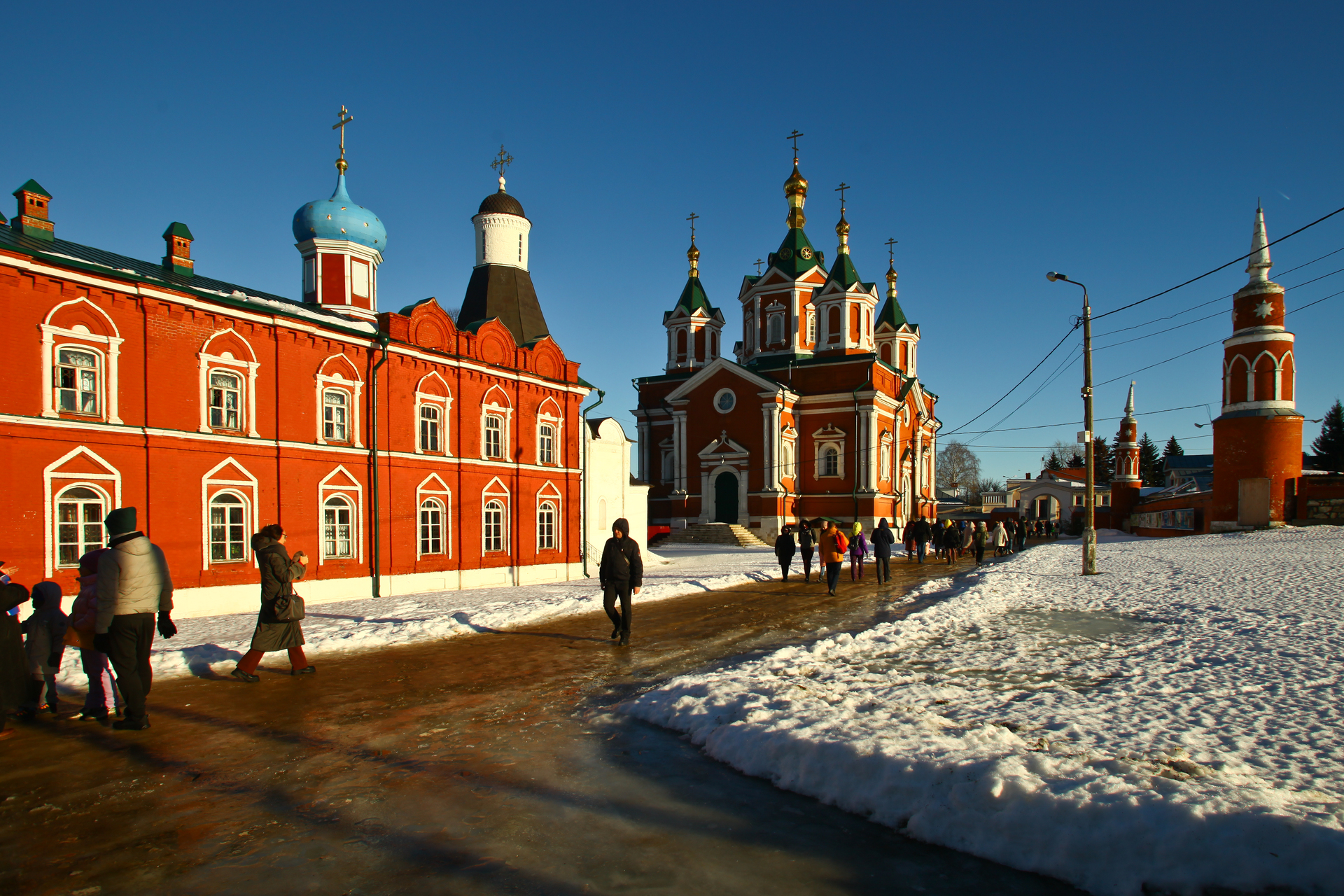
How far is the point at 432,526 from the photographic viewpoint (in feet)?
62.7

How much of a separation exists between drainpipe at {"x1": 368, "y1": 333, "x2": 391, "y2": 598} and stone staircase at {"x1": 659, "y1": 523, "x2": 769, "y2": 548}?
68.6 ft

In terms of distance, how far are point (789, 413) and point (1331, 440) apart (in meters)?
42.1

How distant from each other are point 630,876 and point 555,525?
63.9 feet

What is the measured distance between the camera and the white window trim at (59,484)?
1249 centimetres

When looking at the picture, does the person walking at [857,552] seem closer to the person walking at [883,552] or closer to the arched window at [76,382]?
the person walking at [883,552]

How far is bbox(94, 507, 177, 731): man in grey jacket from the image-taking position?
20.6 feet

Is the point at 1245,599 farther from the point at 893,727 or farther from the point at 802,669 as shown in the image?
the point at 893,727

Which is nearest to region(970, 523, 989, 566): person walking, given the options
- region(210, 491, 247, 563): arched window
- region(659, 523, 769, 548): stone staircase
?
region(659, 523, 769, 548): stone staircase

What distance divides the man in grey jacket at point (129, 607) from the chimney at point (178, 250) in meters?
12.8

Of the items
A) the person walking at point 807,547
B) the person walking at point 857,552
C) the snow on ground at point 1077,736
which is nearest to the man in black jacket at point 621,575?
the snow on ground at point 1077,736

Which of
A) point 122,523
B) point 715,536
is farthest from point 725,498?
point 122,523

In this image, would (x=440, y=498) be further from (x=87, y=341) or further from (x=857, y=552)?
(x=857, y=552)

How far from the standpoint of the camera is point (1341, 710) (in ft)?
20.1

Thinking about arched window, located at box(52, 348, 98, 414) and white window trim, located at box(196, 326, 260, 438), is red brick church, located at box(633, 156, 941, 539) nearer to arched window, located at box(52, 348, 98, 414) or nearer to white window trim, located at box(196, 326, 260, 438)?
white window trim, located at box(196, 326, 260, 438)
